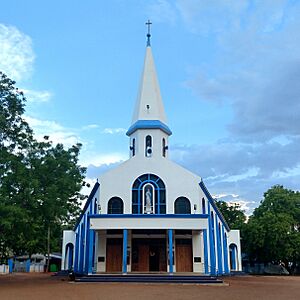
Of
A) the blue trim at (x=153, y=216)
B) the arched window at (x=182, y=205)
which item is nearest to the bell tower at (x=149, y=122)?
the arched window at (x=182, y=205)

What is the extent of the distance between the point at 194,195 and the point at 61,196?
8.47 m

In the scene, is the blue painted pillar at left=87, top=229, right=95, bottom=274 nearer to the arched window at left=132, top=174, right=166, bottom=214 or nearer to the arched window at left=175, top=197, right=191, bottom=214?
the arched window at left=132, top=174, right=166, bottom=214

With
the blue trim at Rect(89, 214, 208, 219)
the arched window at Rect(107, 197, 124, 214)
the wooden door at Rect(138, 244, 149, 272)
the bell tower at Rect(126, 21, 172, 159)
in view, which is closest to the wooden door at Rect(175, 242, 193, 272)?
the wooden door at Rect(138, 244, 149, 272)

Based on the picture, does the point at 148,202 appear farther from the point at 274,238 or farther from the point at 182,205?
the point at 274,238

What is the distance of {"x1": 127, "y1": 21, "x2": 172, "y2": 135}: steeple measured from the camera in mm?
28080

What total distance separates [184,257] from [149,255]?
2.17 metres

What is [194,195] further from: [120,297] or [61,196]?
[120,297]

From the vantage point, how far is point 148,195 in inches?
989

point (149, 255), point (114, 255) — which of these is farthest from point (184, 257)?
point (114, 255)

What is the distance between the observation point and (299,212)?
41.6 meters

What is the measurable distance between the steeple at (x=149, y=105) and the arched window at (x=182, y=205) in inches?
218

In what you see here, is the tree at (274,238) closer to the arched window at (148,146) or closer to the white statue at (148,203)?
the arched window at (148,146)

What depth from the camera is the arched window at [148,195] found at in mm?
24953

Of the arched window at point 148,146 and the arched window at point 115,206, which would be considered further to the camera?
the arched window at point 148,146
